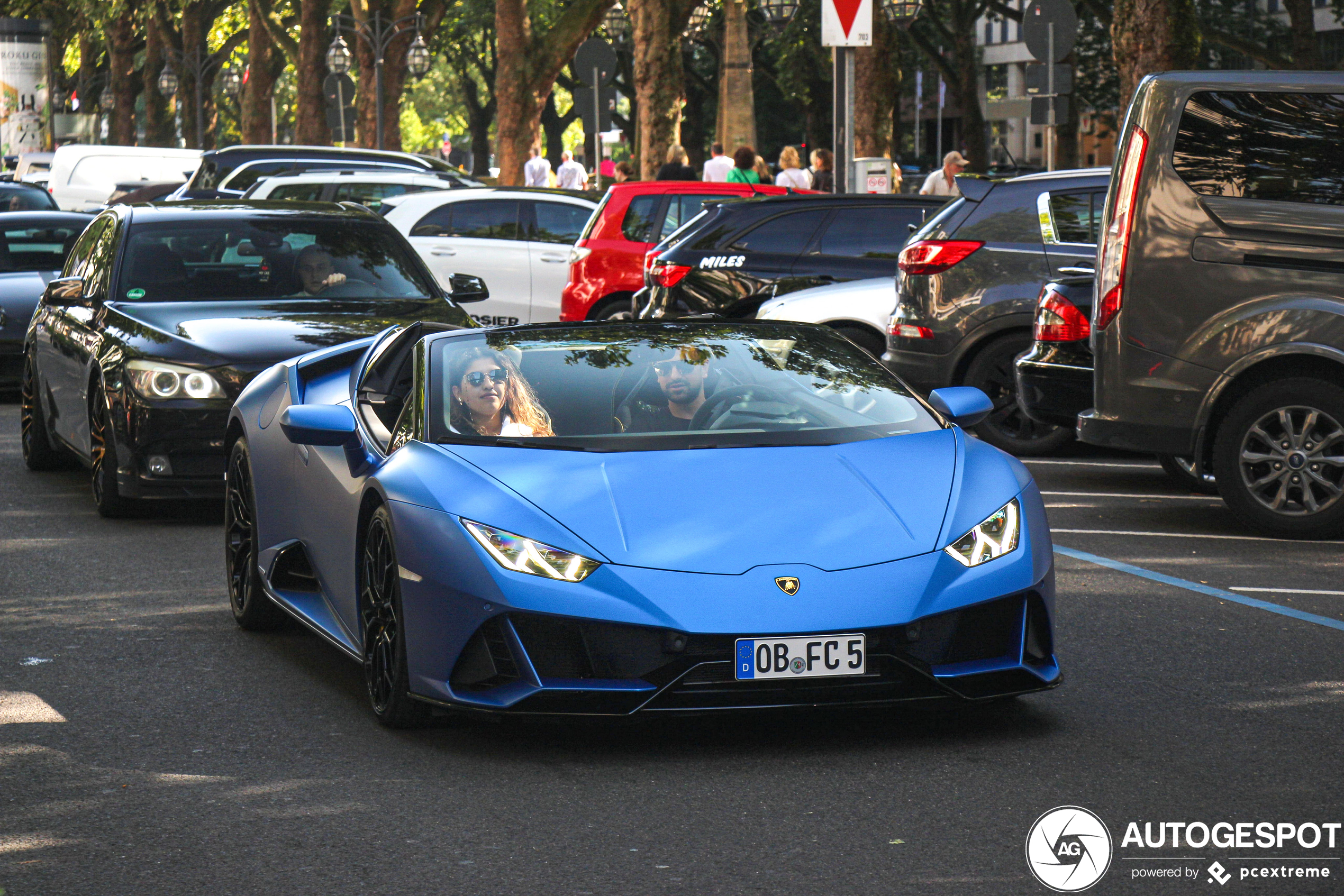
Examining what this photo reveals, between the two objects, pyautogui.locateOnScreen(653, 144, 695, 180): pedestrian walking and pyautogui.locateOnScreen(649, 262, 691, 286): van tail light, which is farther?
pyautogui.locateOnScreen(653, 144, 695, 180): pedestrian walking

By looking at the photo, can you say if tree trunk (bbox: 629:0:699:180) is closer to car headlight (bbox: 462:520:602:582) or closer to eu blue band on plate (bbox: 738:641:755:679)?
car headlight (bbox: 462:520:602:582)

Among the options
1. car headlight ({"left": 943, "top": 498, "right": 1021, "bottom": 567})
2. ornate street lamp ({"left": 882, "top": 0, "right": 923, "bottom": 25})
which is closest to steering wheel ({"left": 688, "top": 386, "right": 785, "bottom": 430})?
car headlight ({"left": 943, "top": 498, "right": 1021, "bottom": 567})

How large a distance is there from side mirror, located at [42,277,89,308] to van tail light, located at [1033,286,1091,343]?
5.23 meters

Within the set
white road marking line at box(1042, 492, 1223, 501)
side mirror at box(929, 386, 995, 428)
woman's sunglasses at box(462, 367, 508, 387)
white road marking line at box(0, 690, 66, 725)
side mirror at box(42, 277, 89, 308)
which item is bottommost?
white road marking line at box(1042, 492, 1223, 501)

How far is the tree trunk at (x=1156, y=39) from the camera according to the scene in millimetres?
17875

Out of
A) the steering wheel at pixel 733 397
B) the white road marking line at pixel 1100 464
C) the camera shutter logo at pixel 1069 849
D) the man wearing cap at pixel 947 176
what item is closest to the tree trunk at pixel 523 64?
the man wearing cap at pixel 947 176

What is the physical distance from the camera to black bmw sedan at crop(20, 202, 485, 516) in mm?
9977

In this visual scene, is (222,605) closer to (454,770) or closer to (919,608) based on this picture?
(454,770)

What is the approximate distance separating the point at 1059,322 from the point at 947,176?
10836mm

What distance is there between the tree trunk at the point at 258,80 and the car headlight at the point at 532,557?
1969 inches

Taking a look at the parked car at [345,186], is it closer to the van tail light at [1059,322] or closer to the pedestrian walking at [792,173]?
the pedestrian walking at [792,173]

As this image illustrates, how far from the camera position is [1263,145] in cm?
938

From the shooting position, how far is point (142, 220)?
1127 cm

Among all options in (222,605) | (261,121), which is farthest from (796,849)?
(261,121)
